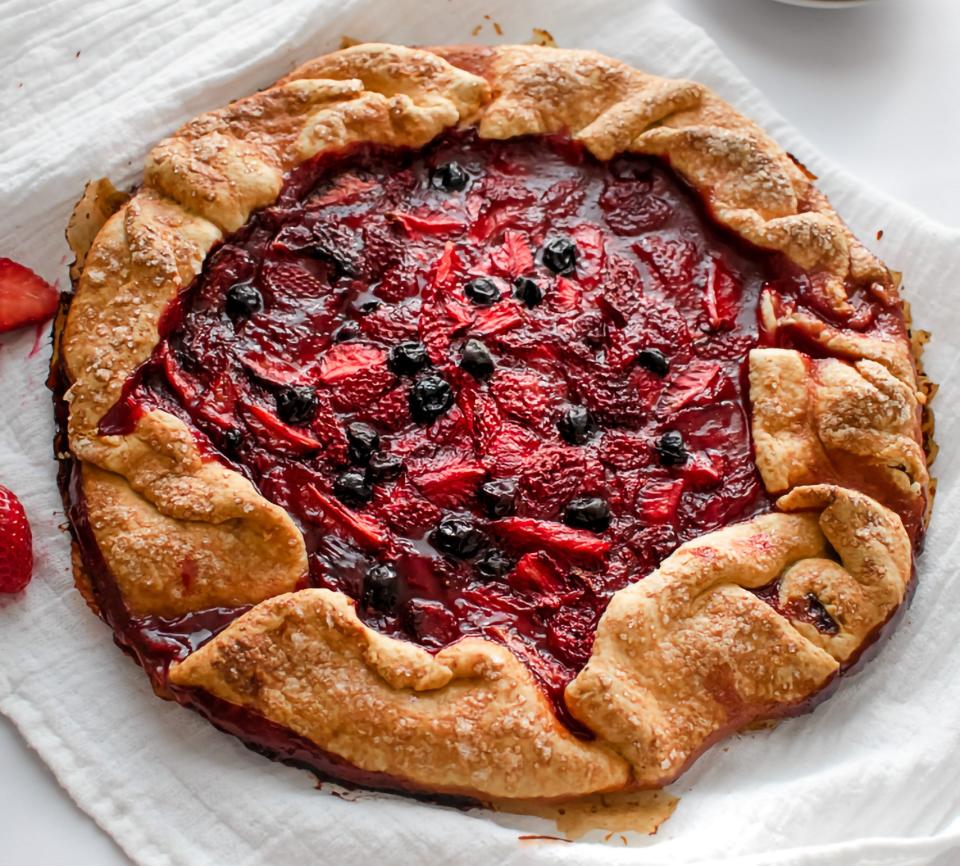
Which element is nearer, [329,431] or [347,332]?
[329,431]

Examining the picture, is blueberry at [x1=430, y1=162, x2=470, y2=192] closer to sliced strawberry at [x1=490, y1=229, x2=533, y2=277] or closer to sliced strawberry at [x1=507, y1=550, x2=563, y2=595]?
sliced strawberry at [x1=490, y1=229, x2=533, y2=277]

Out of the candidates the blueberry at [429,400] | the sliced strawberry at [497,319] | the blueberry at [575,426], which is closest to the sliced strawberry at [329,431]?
the blueberry at [429,400]

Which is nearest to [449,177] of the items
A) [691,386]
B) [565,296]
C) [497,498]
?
[565,296]

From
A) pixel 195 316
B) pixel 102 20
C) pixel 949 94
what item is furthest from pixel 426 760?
pixel 949 94

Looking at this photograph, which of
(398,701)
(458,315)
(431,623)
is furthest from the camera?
(458,315)

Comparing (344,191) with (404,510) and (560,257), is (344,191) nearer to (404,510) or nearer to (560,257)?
(560,257)

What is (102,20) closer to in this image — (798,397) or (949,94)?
(798,397)

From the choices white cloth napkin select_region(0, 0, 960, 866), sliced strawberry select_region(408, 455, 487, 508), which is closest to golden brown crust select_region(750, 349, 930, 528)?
white cloth napkin select_region(0, 0, 960, 866)
